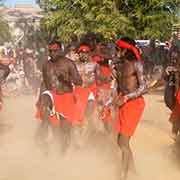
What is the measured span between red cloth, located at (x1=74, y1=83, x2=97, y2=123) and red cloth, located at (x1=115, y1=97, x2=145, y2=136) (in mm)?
2507

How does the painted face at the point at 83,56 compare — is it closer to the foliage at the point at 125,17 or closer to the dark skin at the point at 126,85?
the dark skin at the point at 126,85

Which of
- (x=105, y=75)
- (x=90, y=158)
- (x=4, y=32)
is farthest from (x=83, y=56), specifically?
(x=4, y=32)

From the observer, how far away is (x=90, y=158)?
7902 mm

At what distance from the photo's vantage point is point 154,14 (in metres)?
20.5

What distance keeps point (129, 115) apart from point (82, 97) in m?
2.71

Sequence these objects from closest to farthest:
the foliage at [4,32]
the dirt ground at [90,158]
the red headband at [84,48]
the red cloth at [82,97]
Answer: the dirt ground at [90,158] < the red headband at [84,48] < the red cloth at [82,97] < the foliage at [4,32]

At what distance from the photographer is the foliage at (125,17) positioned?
66.7ft

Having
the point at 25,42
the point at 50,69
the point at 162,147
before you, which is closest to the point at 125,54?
the point at 50,69

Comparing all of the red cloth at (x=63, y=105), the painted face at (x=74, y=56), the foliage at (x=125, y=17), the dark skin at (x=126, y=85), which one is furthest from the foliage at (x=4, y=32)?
the dark skin at (x=126, y=85)

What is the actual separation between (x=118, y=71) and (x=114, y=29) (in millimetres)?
14020

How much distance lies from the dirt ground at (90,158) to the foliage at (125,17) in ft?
31.2

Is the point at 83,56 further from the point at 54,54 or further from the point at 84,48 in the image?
the point at 54,54

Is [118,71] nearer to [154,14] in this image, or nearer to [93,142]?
[93,142]

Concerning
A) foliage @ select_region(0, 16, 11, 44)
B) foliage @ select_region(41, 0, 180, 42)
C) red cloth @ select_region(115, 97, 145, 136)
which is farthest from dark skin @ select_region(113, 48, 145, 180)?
foliage @ select_region(0, 16, 11, 44)
